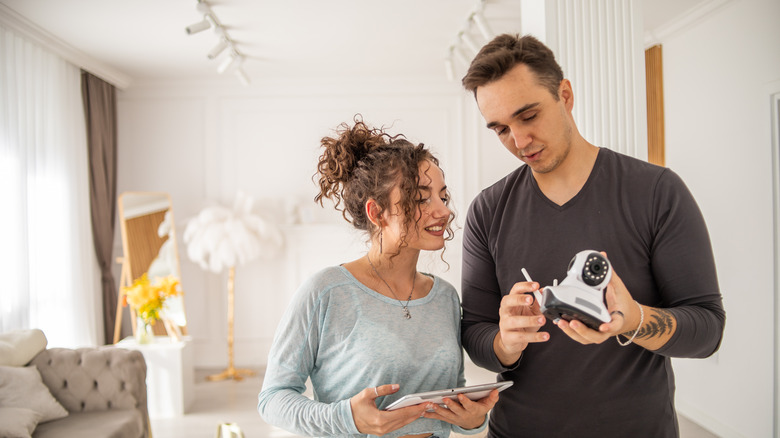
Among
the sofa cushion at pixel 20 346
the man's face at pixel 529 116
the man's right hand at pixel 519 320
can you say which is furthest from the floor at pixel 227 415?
the man's face at pixel 529 116

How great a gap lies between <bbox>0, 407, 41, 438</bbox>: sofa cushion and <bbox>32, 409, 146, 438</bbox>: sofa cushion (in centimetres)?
9

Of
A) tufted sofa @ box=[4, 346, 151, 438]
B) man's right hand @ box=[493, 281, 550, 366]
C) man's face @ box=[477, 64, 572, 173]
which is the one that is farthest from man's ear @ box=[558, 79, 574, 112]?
tufted sofa @ box=[4, 346, 151, 438]

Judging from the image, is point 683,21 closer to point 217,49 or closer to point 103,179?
point 217,49

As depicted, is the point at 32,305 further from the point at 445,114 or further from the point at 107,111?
the point at 445,114

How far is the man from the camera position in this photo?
1.17 metres

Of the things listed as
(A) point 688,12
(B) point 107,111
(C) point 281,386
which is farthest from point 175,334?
(A) point 688,12

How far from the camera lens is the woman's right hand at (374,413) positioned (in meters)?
1.16

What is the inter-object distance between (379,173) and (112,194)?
469cm

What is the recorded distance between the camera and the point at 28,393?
2.83 metres

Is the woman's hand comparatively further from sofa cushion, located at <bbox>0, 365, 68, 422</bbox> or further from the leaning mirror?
the leaning mirror

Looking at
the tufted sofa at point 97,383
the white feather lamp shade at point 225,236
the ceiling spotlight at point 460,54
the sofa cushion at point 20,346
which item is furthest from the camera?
the white feather lamp shade at point 225,236

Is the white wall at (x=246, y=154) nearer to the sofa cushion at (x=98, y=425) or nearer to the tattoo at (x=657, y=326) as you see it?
the sofa cushion at (x=98, y=425)

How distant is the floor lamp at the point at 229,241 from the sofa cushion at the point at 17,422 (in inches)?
92.1

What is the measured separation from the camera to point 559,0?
5.64ft
